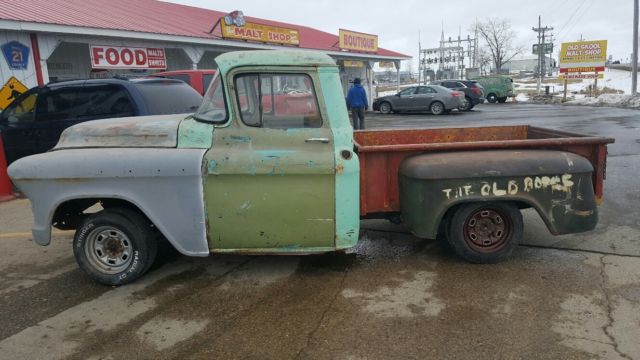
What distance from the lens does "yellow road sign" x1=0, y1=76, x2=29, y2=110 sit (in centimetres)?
1102

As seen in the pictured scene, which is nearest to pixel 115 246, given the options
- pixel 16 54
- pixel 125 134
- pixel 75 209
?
pixel 75 209

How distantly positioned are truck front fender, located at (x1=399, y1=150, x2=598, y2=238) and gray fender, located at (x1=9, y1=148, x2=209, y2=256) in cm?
193

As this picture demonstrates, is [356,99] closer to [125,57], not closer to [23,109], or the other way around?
[125,57]

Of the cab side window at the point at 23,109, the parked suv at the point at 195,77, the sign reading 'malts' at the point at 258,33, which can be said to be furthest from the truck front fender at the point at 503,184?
the sign reading 'malts' at the point at 258,33

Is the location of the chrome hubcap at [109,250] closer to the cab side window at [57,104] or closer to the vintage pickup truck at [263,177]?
the vintage pickup truck at [263,177]

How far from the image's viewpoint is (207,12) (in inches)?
918

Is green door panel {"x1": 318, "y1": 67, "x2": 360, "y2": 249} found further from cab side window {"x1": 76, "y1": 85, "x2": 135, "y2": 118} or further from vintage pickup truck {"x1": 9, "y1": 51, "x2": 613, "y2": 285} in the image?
cab side window {"x1": 76, "y1": 85, "x2": 135, "y2": 118}

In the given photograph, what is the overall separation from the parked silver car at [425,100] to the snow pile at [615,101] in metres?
10.4

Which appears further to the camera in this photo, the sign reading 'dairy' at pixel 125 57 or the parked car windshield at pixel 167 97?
the sign reading 'dairy' at pixel 125 57

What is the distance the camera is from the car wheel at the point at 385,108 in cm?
2609

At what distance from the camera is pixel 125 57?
46.8ft

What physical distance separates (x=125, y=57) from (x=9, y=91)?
12.4ft

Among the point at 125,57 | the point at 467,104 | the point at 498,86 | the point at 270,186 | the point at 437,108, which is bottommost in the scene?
the point at 270,186

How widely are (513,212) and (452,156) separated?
2.65 ft
